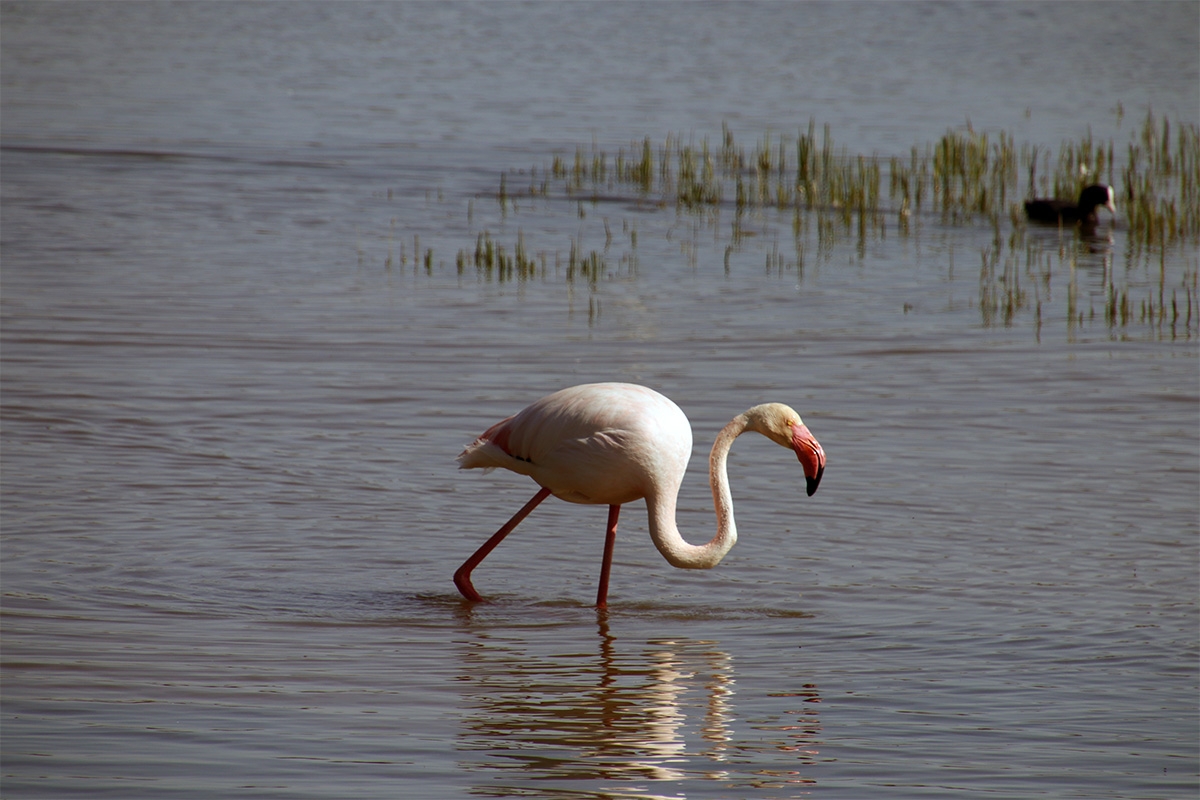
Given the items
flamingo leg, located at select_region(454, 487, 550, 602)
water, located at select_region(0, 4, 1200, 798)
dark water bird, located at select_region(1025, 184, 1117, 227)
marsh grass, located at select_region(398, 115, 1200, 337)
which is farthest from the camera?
dark water bird, located at select_region(1025, 184, 1117, 227)

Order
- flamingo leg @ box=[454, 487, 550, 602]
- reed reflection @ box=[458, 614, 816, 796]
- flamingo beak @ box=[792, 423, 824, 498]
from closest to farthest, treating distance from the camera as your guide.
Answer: reed reflection @ box=[458, 614, 816, 796] → flamingo beak @ box=[792, 423, 824, 498] → flamingo leg @ box=[454, 487, 550, 602]

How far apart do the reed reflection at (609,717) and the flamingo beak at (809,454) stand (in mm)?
763

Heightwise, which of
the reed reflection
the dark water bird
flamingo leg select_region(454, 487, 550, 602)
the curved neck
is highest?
the dark water bird

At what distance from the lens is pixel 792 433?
20.3 ft

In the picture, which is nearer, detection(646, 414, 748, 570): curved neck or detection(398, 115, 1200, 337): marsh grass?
detection(646, 414, 748, 570): curved neck

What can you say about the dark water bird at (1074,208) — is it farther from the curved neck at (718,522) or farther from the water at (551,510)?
the curved neck at (718,522)

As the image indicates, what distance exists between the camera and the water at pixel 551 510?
4871 mm

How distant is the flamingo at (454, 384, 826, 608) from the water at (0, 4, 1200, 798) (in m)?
0.32

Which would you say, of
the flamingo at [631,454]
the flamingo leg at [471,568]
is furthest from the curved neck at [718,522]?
the flamingo leg at [471,568]

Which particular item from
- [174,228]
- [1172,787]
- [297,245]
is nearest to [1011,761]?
[1172,787]

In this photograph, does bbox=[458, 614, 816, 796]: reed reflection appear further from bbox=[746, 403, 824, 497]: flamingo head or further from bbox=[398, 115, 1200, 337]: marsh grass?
bbox=[398, 115, 1200, 337]: marsh grass

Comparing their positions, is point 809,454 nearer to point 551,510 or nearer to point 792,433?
point 792,433

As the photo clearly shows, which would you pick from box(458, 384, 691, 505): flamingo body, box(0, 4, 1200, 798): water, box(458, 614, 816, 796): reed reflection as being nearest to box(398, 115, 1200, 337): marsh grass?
box(0, 4, 1200, 798): water

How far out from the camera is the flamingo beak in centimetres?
610
